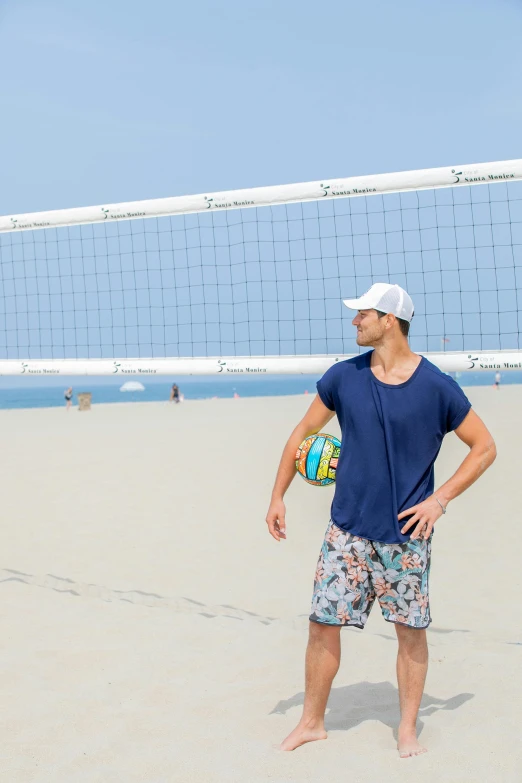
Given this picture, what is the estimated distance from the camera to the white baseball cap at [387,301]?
3148 millimetres

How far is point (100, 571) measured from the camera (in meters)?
6.36

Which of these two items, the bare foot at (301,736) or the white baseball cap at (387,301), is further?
the bare foot at (301,736)

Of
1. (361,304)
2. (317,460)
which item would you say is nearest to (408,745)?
(317,460)

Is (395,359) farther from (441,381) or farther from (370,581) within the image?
(370,581)

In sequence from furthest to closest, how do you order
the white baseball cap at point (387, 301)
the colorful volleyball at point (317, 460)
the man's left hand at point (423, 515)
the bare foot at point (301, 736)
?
the colorful volleyball at point (317, 460) → the bare foot at point (301, 736) → the white baseball cap at point (387, 301) → the man's left hand at point (423, 515)

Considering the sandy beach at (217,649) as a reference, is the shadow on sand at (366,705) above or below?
below

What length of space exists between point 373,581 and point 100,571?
366cm

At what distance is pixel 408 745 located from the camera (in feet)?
10.5

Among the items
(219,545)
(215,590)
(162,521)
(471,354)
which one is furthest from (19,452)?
(471,354)

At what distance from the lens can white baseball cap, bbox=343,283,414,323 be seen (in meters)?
3.15

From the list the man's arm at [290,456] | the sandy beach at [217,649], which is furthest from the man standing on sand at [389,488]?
the sandy beach at [217,649]

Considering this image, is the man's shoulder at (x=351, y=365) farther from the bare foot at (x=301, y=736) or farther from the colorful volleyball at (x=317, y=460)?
the bare foot at (x=301, y=736)

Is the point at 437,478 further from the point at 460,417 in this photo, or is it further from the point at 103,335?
the point at 460,417

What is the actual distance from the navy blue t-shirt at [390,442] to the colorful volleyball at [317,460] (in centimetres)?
38
